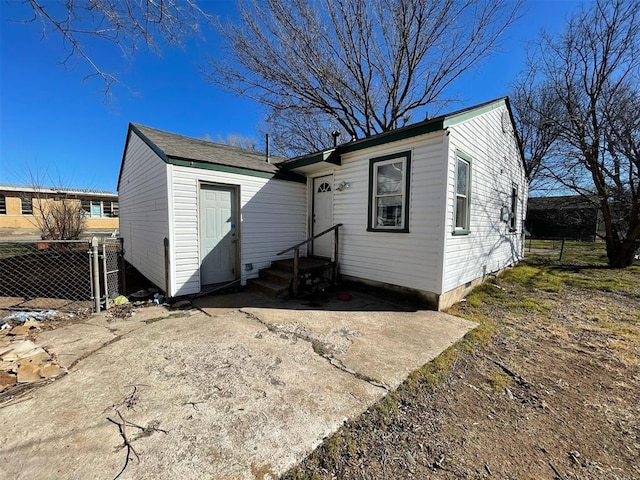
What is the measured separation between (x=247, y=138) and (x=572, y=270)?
21.4m

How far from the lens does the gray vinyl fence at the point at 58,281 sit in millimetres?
4789

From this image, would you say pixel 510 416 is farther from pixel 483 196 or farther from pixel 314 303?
pixel 483 196

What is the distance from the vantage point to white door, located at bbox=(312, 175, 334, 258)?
702 cm

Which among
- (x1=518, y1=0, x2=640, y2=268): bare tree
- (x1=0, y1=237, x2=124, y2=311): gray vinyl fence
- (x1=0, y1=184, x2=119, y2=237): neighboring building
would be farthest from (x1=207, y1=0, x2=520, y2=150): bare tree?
(x1=0, y1=184, x2=119, y2=237): neighboring building

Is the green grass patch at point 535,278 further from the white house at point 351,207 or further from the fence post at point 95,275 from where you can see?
the fence post at point 95,275

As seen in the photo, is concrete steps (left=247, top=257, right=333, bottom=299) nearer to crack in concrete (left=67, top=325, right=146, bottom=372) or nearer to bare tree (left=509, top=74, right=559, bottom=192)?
crack in concrete (left=67, top=325, right=146, bottom=372)

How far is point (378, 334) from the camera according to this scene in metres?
4.02

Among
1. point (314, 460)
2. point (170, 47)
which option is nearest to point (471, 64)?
point (170, 47)

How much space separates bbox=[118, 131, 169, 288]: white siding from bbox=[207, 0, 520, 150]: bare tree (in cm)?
551

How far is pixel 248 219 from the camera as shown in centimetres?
641

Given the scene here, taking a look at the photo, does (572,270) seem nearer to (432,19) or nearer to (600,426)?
(600,426)

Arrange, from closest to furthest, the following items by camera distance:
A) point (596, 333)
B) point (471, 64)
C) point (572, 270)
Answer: point (596, 333)
point (572, 270)
point (471, 64)

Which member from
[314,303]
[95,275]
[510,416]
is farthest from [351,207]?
[95,275]

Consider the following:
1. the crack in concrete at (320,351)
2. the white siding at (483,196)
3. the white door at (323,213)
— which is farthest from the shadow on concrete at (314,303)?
the white door at (323,213)
